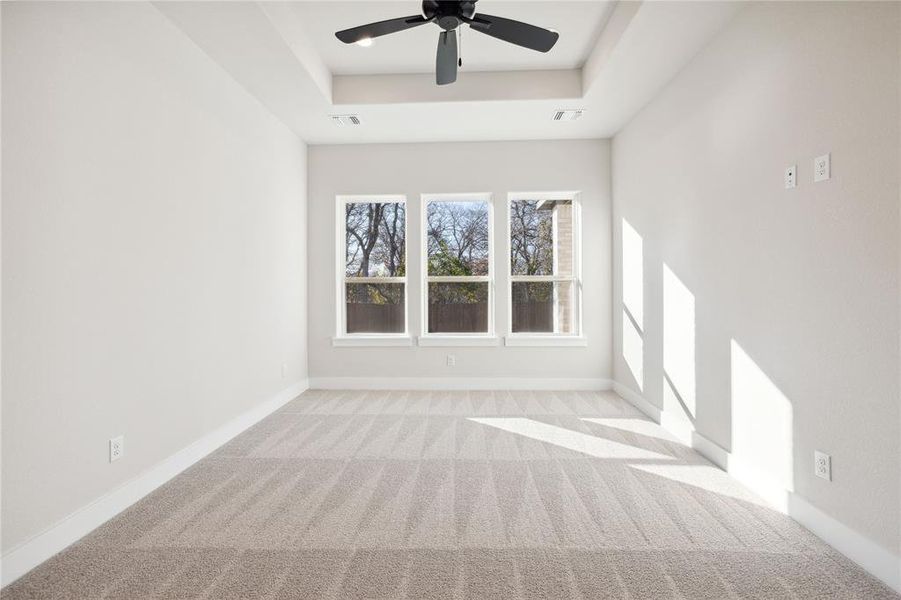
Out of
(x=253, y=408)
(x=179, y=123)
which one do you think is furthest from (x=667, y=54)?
(x=253, y=408)

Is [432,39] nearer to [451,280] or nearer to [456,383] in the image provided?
[451,280]

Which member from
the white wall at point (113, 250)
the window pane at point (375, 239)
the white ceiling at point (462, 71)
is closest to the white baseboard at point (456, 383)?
the window pane at point (375, 239)

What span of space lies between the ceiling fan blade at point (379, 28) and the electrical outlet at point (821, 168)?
6.41 feet

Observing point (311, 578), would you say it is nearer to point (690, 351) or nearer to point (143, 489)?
Result: point (143, 489)

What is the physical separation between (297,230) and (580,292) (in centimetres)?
316

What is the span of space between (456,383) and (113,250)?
3413mm

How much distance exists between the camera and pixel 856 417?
5.88 ft

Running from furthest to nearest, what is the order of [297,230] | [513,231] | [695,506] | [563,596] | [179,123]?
Answer: [513,231], [297,230], [179,123], [695,506], [563,596]

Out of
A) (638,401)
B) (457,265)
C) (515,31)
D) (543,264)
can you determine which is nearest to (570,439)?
(638,401)

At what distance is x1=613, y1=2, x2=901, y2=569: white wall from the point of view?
1.69 meters

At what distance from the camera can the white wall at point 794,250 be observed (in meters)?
1.69

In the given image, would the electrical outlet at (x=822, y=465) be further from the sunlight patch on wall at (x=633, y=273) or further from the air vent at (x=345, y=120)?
the air vent at (x=345, y=120)

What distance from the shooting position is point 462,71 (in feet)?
12.3

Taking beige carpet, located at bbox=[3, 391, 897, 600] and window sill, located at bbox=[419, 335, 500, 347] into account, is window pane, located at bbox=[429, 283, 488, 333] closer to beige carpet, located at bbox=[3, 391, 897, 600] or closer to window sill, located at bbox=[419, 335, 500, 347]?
window sill, located at bbox=[419, 335, 500, 347]
